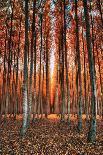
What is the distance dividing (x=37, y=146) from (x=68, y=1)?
18.6 m

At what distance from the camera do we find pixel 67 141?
50.3 ft

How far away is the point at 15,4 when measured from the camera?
30.3m

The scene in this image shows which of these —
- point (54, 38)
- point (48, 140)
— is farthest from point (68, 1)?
point (48, 140)

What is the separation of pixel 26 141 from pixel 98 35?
19.7 m

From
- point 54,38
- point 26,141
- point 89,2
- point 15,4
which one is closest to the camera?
point 26,141

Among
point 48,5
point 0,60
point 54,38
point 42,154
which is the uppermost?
point 48,5

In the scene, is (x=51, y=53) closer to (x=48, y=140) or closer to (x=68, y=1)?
(x=68, y=1)

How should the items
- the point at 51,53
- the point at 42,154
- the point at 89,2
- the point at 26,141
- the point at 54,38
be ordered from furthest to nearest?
1. the point at 51,53
2. the point at 54,38
3. the point at 89,2
4. the point at 26,141
5. the point at 42,154

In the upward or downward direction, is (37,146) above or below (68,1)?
below

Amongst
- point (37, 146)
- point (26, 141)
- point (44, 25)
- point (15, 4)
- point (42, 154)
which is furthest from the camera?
point (44, 25)

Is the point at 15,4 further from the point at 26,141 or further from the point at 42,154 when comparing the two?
the point at 42,154

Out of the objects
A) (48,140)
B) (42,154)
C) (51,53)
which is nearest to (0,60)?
(51,53)

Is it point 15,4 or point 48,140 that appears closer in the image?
point 48,140

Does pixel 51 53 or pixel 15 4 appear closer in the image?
pixel 15 4
